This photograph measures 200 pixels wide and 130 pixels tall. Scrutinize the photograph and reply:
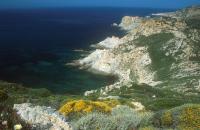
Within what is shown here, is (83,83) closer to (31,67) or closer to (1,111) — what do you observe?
(31,67)

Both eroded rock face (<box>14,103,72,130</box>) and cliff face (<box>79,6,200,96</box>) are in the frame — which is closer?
eroded rock face (<box>14,103,72,130</box>)

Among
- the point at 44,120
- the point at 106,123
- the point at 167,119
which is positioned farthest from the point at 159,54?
the point at 44,120

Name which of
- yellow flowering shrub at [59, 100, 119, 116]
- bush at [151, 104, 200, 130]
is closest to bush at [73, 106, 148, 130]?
bush at [151, 104, 200, 130]

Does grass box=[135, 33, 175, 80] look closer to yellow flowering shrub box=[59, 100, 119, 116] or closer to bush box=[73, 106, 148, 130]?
yellow flowering shrub box=[59, 100, 119, 116]

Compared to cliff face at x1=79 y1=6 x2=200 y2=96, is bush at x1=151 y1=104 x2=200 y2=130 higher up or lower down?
higher up

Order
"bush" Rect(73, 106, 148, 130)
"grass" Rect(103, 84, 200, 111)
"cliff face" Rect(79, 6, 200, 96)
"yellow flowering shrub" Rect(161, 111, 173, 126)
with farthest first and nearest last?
"cliff face" Rect(79, 6, 200, 96) → "grass" Rect(103, 84, 200, 111) → "yellow flowering shrub" Rect(161, 111, 173, 126) → "bush" Rect(73, 106, 148, 130)

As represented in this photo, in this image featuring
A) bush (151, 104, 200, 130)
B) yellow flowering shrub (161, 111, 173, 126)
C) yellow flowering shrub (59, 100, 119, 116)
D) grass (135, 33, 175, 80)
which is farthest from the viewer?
grass (135, 33, 175, 80)

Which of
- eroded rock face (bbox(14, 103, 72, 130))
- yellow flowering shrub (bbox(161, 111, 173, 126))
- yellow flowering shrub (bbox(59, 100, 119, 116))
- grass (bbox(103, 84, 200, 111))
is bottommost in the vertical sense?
grass (bbox(103, 84, 200, 111))

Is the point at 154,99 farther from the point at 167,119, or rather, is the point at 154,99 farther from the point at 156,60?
the point at 156,60

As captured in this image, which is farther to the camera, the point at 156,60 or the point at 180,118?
the point at 156,60

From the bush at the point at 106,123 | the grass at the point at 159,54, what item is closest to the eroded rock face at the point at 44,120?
the bush at the point at 106,123

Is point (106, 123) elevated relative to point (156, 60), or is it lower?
elevated

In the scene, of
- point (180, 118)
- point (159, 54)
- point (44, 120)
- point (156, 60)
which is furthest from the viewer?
point (159, 54)
